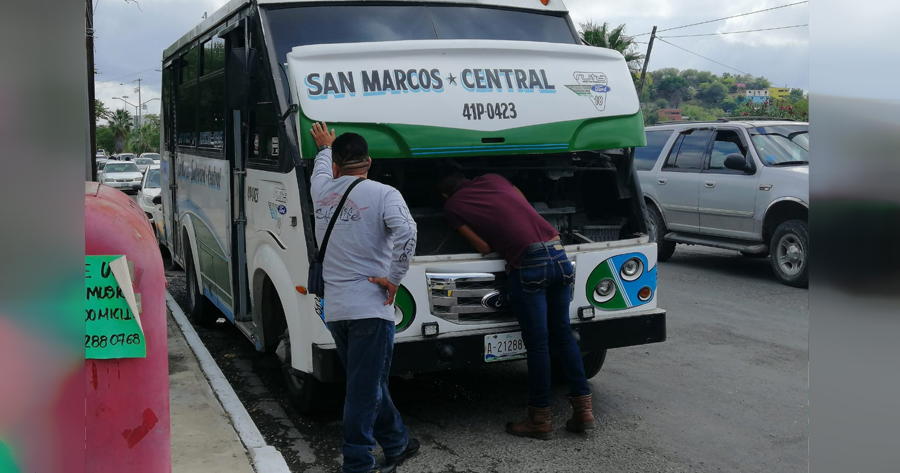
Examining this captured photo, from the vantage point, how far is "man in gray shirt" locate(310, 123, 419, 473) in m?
4.26

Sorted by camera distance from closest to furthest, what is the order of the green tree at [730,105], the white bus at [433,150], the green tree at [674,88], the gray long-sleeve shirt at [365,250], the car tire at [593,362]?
the gray long-sleeve shirt at [365,250], the white bus at [433,150], the car tire at [593,362], the green tree at [730,105], the green tree at [674,88]

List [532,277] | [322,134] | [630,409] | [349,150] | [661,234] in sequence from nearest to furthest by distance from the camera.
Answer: [349,150]
[322,134]
[532,277]
[630,409]
[661,234]

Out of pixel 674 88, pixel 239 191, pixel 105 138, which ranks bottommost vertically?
pixel 239 191

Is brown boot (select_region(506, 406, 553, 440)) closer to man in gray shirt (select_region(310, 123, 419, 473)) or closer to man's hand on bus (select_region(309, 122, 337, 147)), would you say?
man in gray shirt (select_region(310, 123, 419, 473))

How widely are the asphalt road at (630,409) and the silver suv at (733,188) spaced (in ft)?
6.87

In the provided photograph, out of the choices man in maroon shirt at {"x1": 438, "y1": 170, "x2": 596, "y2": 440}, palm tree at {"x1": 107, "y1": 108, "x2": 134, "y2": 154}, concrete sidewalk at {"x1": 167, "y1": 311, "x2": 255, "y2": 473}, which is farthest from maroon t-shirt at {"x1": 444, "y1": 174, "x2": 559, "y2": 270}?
palm tree at {"x1": 107, "y1": 108, "x2": 134, "y2": 154}

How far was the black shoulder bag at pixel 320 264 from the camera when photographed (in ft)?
14.1

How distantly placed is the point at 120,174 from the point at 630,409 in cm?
3551

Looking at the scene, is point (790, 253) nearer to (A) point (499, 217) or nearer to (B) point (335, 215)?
(A) point (499, 217)

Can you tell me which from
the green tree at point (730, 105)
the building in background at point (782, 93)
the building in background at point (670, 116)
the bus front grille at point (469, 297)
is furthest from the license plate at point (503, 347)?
the green tree at point (730, 105)

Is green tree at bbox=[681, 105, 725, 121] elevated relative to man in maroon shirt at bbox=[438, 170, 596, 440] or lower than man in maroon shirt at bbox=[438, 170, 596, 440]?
elevated

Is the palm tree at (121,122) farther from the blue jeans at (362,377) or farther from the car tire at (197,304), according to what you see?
Result: the blue jeans at (362,377)

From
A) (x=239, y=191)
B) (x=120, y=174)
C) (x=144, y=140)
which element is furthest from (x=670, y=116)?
(x=144, y=140)

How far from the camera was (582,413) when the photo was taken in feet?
16.9
